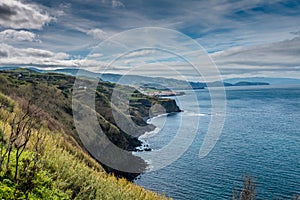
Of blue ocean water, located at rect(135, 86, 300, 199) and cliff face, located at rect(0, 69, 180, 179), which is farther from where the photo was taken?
cliff face, located at rect(0, 69, 180, 179)

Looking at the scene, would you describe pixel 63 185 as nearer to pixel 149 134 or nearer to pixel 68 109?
pixel 68 109

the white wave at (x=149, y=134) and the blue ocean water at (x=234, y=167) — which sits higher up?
the blue ocean water at (x=234, y=167)

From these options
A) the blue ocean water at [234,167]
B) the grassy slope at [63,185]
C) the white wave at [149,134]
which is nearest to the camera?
the grassy slope at [63,185]

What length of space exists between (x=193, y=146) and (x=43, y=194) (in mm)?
63591

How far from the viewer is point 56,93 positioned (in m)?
60.7

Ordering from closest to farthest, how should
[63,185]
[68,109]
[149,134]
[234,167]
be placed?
[63,185] < [234,167] < [68,109] < [149,134]

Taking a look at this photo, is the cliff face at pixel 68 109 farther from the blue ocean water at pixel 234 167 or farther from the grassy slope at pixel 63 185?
the grassy slope at pixel 63 185

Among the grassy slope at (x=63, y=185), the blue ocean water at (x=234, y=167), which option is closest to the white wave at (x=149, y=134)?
the blue ocean water at (x=234, y=167)

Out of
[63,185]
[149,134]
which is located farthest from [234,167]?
[63,185]

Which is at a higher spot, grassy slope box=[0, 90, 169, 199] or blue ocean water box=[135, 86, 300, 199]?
grassy slope box=[0, 90, 169, 199]

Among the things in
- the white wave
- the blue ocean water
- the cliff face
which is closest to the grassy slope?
the cliff face

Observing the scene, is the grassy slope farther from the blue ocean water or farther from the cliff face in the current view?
the blue ocean water

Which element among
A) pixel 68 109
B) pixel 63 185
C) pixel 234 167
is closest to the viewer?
pixel 63 185

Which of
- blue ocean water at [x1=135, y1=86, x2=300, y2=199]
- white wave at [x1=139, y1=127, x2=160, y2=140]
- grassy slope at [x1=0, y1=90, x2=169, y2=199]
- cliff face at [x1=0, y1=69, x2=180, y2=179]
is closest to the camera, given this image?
Result: grassy slope at [x1=0, y1=90, x2=169, y2=199]
